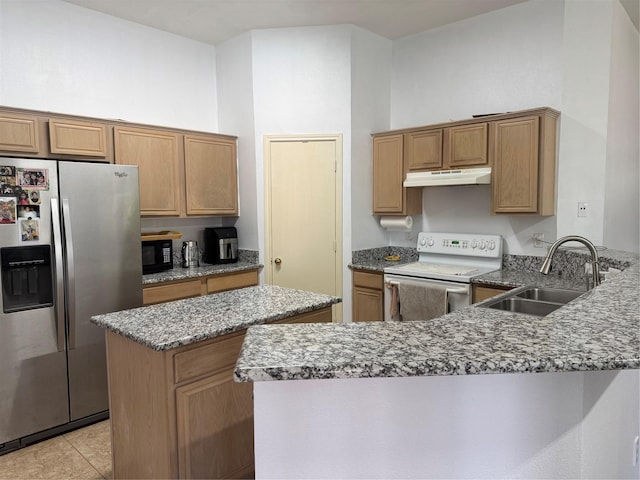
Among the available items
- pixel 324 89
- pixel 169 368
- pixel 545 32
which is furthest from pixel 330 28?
pixel 169 368

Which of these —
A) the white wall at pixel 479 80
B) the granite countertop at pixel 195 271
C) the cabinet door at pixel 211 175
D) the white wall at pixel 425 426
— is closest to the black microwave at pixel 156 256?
the granite countertop at pixel 195 271

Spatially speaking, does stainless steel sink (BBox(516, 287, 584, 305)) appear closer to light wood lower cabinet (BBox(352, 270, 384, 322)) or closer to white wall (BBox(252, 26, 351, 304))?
light wood lower cabinet (BBox(352, 270, 384, 322))

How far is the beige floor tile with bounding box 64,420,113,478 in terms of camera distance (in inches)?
98.8

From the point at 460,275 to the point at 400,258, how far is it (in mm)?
1023

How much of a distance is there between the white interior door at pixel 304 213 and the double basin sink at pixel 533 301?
6.19 feet

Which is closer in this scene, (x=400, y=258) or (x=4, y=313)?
(x=4, y=313)

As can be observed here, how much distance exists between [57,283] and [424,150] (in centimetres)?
298

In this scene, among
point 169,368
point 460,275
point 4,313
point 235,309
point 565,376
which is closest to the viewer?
point 565,376

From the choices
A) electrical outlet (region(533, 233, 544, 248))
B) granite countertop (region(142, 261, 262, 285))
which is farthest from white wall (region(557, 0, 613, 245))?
granite countertop (region(142, 261, 262, 285))

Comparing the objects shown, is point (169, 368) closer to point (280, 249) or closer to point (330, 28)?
point (280, 249)

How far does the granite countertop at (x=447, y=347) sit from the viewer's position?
896 mm

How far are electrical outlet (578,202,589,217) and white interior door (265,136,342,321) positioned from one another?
6.30ft

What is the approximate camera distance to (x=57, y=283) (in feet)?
9.14

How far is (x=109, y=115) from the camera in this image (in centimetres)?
371
